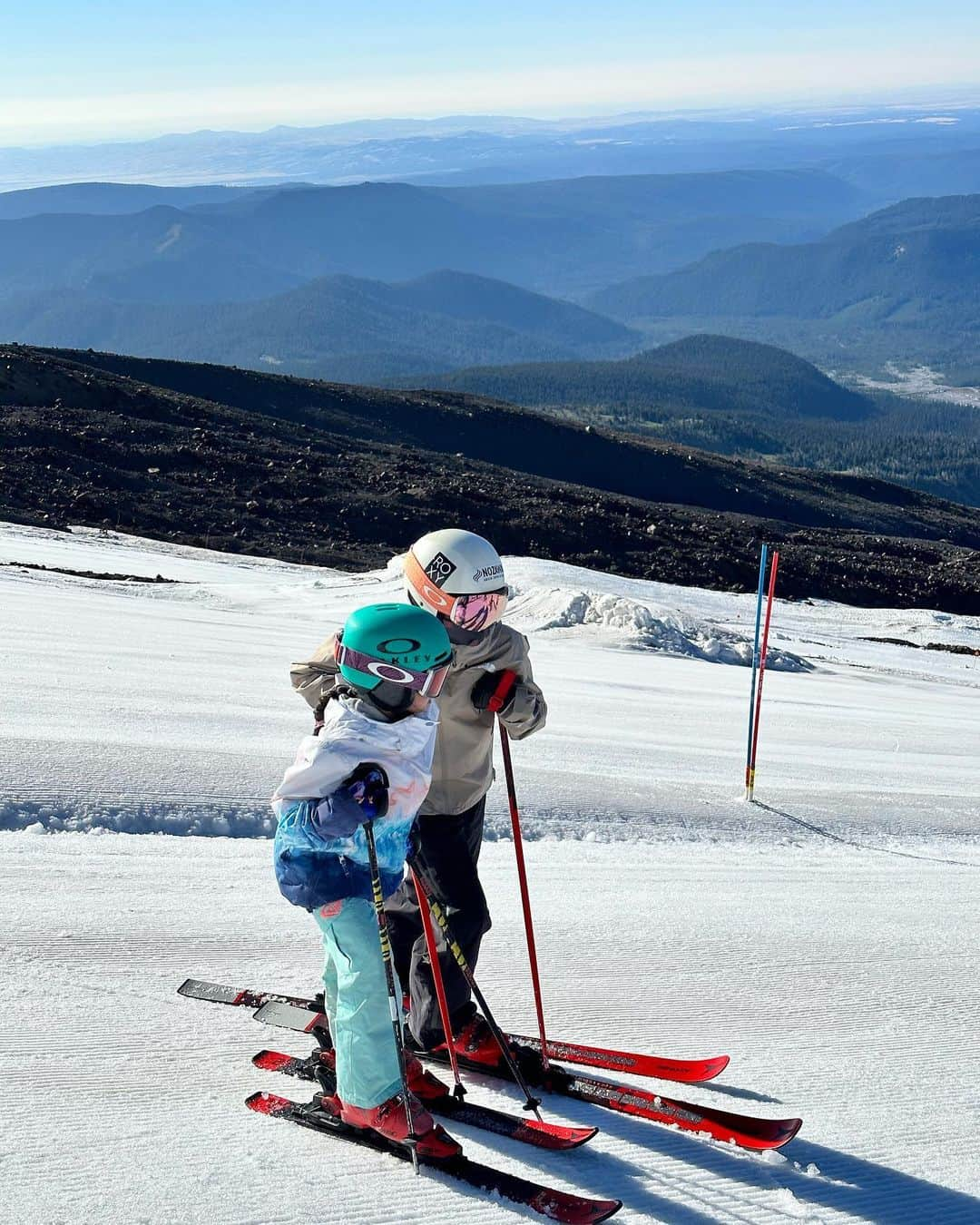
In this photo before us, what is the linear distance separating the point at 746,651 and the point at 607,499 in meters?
32.3

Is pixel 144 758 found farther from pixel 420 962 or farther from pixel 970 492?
pixel 970 492

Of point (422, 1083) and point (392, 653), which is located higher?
point (392, 653)

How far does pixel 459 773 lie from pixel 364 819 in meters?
1.00

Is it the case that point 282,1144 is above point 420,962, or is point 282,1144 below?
below

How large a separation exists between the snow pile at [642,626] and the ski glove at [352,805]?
50.3 feet

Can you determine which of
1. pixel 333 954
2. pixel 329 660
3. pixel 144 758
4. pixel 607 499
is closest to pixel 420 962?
pixel 333 954

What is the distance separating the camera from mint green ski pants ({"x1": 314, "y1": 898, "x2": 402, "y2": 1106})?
361 cm

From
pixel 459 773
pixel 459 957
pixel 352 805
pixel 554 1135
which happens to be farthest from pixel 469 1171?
pixel 459 773

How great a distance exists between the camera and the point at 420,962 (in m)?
4.41

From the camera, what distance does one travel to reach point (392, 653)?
142 inches

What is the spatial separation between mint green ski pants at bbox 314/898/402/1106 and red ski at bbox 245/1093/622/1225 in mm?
197

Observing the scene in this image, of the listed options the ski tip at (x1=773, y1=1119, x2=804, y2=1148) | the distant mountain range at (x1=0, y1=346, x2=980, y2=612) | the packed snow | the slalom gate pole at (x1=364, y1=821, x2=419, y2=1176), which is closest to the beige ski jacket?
the slalom gate pole at (x1=364, y1=821, x2=419, y2=1176)

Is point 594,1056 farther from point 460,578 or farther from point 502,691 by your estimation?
point 460,578

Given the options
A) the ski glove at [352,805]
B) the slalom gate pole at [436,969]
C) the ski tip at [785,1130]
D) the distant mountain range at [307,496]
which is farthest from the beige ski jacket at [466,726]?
the distant mountain range at [307,496]
